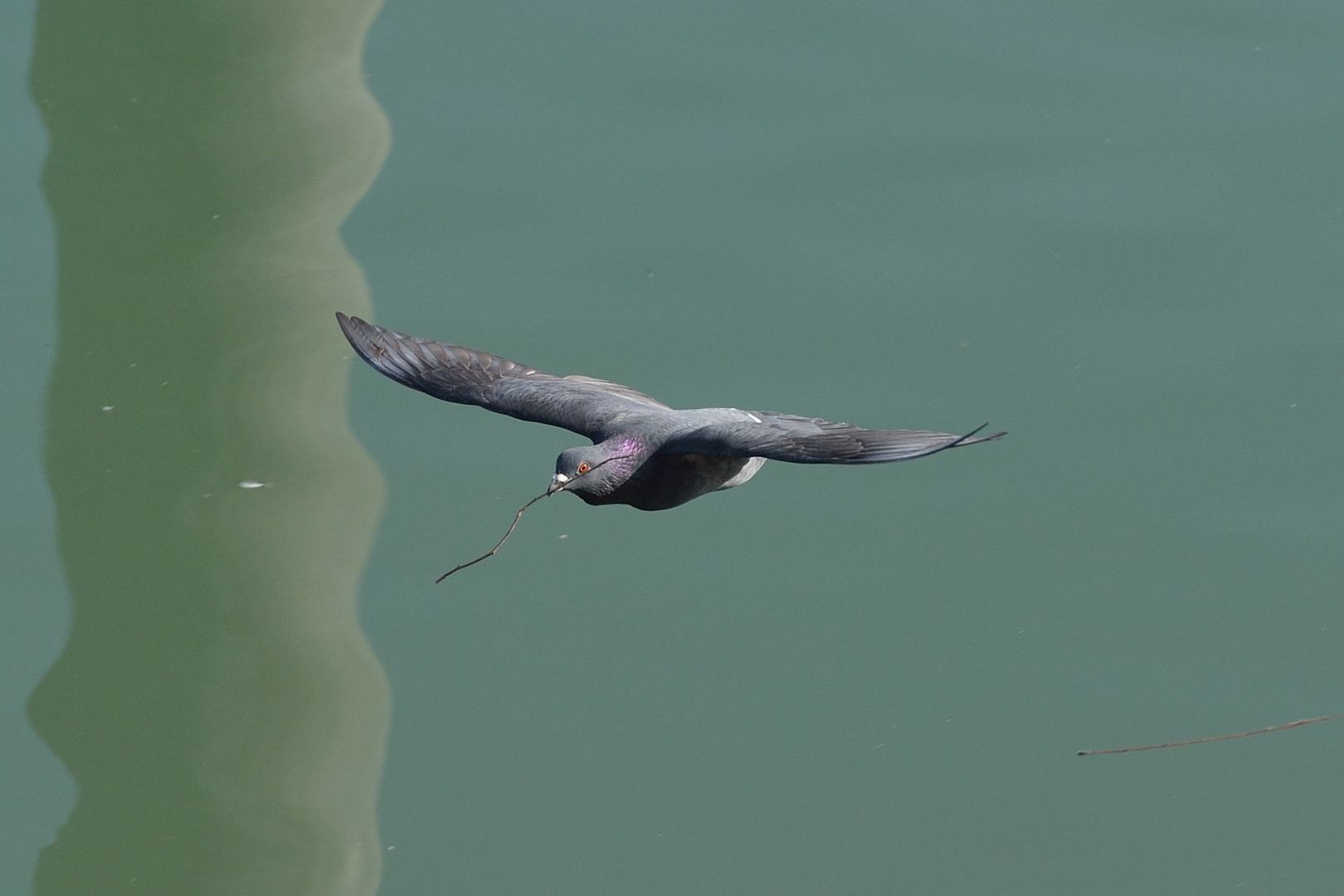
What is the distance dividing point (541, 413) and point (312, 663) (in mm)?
2359

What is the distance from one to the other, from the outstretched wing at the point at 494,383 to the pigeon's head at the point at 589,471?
46 centimetres

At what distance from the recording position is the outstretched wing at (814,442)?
7652 millimetres

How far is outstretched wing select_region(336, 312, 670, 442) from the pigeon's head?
455 mm

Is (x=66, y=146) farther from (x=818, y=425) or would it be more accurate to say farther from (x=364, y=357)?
(x=818, y=425)

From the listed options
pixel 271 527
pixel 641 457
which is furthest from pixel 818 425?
pixel 271 527

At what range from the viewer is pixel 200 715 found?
1023cm

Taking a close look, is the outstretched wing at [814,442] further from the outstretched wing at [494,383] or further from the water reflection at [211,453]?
the water reflection at [211,453]

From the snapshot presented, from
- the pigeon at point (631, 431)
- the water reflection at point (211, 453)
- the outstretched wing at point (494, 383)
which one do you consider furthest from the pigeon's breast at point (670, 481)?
the water reflection at point (211, 453)

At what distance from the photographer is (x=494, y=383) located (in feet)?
30.8

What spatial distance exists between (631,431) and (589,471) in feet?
1.44

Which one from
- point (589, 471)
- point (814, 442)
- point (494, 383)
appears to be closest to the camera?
point (814, 442)

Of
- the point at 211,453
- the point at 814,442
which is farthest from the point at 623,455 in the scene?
the point at 211,453

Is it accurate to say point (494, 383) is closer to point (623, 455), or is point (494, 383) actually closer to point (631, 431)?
point (631, 431)

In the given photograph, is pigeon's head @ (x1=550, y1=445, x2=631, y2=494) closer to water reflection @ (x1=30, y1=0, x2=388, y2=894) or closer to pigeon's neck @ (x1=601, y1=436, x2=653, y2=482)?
pigeon's neck @ (x1=601, y1=436, x2=653, y2=482)
